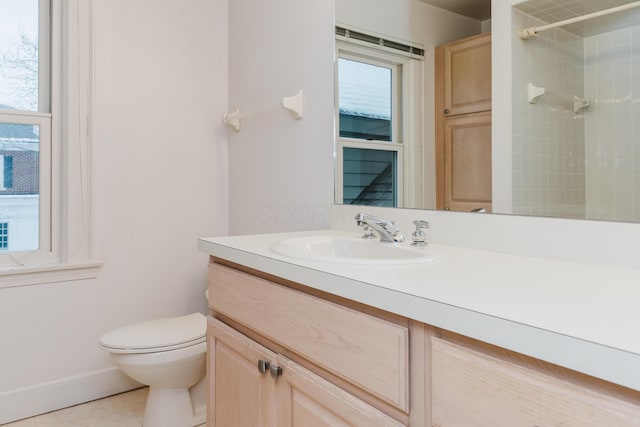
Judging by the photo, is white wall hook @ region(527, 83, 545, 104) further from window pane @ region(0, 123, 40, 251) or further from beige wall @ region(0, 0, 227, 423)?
window pane @ region(0, 123, 40, 251)

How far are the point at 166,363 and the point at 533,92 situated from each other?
1.54 metres

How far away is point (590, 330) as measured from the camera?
0.52 meters

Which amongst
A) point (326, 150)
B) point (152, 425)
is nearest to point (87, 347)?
point (152, 425)

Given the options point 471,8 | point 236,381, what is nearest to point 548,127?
point 471,8

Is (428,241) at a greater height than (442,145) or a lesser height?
lesser

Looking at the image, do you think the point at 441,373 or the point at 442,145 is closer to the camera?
the point at 441,373

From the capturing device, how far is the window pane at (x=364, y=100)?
5.13ft

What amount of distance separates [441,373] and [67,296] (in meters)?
1.97

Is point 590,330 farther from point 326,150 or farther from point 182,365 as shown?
point 182,365

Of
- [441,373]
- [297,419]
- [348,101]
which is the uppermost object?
[348,101]

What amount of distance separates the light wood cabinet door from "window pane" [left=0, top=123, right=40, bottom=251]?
1847 millimetres

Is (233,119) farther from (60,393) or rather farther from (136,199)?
(60,393)

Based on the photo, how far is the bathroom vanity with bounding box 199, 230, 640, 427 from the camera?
52 centimetres

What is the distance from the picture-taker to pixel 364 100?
1.67 m
